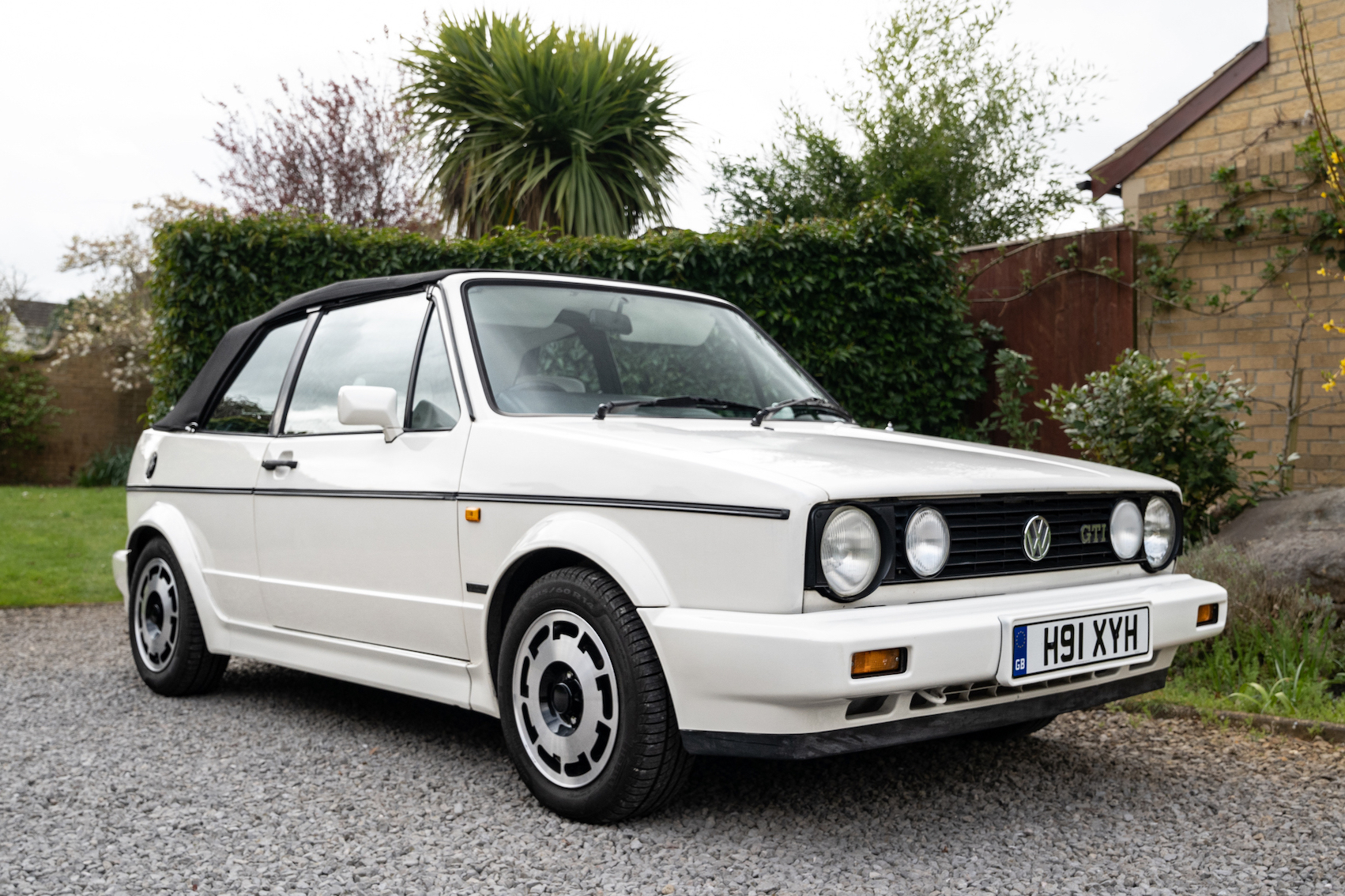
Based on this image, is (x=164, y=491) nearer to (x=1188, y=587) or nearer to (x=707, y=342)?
(x=707, y=342)

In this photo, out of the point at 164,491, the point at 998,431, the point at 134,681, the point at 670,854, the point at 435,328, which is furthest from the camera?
the point at 998,431

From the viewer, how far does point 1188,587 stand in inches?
129

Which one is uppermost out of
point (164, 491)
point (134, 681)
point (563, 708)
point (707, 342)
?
point (707, 342)

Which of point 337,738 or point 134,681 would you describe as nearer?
point 337,738

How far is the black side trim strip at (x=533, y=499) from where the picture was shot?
8.65 feet

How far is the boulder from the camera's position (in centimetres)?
485

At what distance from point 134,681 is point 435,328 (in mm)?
2631

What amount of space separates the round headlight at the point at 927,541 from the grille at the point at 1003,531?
0.02 m

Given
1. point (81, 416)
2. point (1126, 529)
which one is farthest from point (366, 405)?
point (81, 416)

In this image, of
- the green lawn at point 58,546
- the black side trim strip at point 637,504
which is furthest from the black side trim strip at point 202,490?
the green lawn at point 58,546

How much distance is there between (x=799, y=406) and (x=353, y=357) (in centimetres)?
164

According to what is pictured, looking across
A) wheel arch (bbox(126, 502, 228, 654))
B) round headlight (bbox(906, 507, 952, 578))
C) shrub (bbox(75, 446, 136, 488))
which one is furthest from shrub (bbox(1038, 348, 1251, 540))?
shrub (bbox(75, 446, 136, 488))

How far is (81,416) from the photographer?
60.0 ft

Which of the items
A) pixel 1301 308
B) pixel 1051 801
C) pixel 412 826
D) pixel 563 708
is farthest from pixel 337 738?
pixel 1301 308
